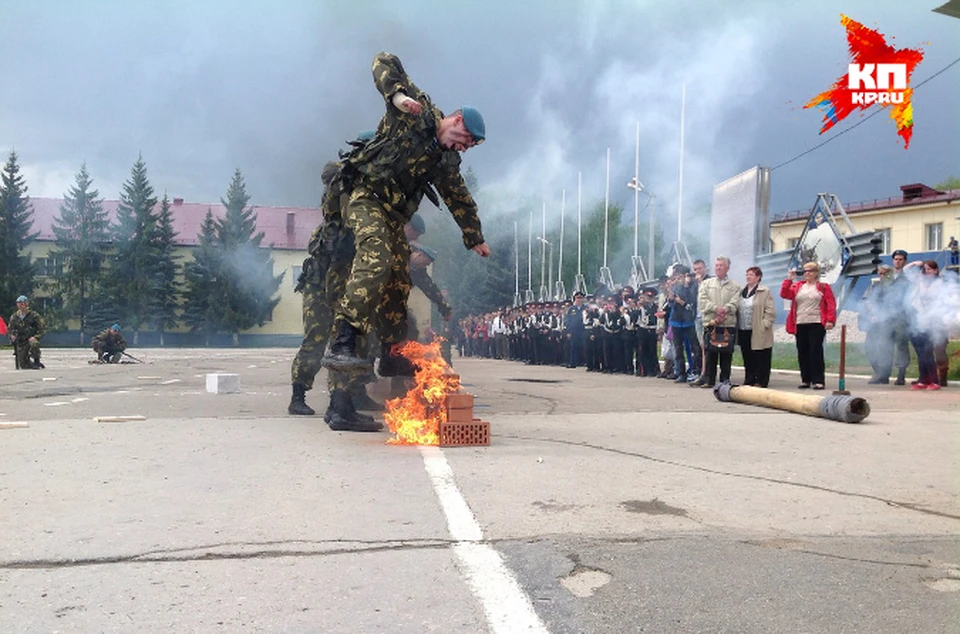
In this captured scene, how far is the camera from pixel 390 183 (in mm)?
5348

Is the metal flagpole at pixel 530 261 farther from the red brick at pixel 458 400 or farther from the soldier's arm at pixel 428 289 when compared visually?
the red brick at pixel 458 400

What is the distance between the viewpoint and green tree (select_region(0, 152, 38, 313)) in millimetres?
55150

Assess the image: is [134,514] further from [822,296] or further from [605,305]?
[605,305]

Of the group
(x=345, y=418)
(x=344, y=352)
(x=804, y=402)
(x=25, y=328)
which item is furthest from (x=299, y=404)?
(x=25, y=328)

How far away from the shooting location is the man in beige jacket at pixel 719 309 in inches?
414

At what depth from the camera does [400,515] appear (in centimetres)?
315

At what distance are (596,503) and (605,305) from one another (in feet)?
45.8

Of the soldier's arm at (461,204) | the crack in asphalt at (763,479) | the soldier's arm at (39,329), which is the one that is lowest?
the crack in asphalt at (763,479)

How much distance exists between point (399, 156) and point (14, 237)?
6093 centimetres

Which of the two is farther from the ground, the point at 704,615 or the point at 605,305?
the point at 605,305

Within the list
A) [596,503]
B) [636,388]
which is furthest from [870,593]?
[636,388]

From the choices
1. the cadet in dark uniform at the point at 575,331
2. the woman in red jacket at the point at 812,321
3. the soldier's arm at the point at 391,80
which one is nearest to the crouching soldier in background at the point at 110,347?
the cadet in dark uniform at the point at 575,331

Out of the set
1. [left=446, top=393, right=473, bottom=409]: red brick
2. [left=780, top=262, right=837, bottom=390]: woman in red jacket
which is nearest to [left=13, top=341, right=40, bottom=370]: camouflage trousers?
[left=780, top=262, right=837, bottom=390]: woman in red jacket

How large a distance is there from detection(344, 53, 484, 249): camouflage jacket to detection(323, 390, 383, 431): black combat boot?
1.30m
